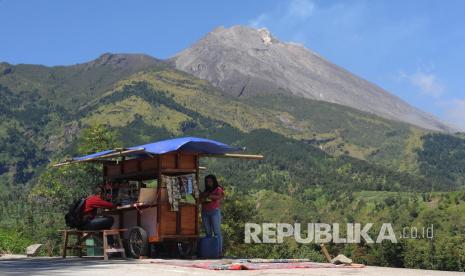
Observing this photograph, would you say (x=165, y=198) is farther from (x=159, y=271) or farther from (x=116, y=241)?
(x=159, y=271)

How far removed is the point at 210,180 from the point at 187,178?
0.49 metres

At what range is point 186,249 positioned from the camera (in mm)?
13562

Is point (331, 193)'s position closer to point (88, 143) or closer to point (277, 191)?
point (277, 191)

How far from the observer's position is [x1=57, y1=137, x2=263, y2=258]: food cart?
1297 centimetres

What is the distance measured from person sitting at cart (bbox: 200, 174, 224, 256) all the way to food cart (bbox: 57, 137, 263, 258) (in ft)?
0.65

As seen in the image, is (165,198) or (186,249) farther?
(186,249)

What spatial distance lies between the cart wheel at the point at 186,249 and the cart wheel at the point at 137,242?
3.00ft

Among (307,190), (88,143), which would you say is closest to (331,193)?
(307,190)

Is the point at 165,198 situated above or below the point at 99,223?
above

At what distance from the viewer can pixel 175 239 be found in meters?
13.3

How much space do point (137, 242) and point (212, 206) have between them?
160cm

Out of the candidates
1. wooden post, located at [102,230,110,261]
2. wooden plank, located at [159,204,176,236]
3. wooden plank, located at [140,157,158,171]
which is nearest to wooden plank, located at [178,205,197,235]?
wooden plank, located at [159,204,176,236]

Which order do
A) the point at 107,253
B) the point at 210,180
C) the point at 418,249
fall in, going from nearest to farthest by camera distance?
the point at 107,253 → the point at 210,180 → the point at 418,249

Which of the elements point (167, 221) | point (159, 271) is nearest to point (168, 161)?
point (167, 221)
